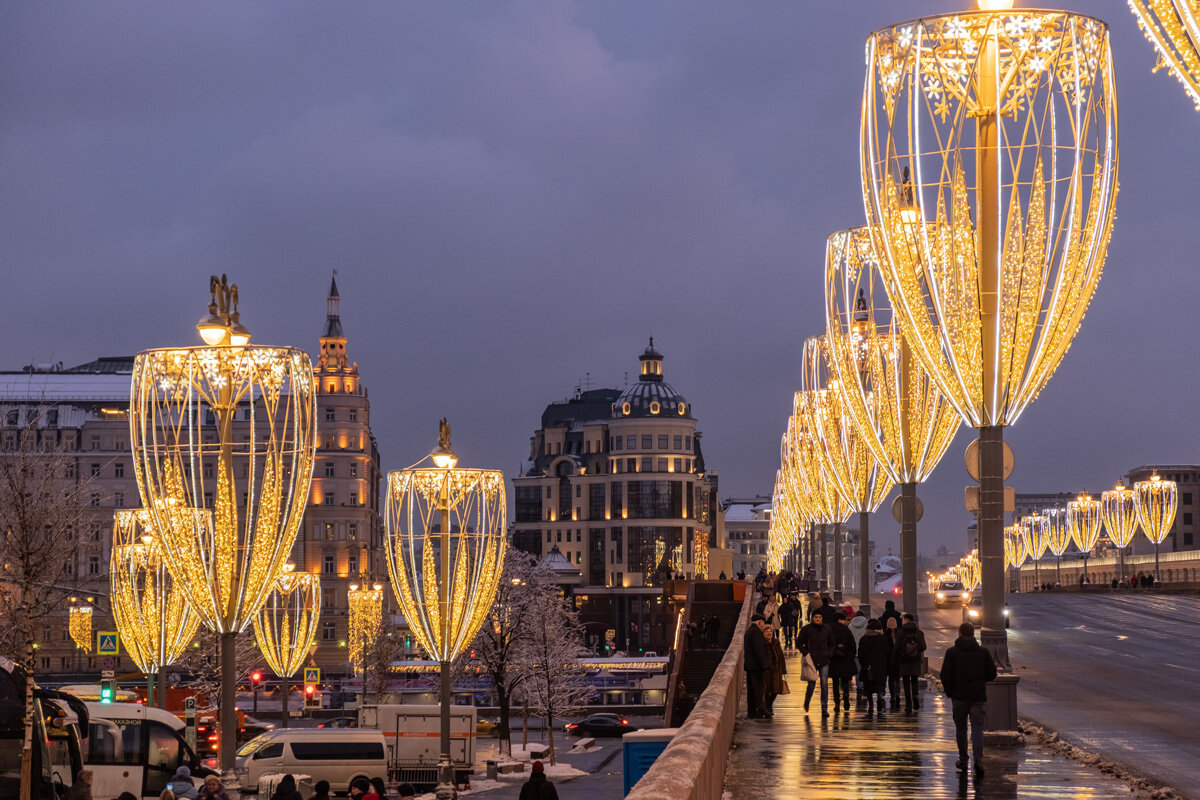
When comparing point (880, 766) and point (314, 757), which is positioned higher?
point (880, 766)

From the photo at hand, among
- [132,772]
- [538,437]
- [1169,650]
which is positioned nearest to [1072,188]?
[132,772]

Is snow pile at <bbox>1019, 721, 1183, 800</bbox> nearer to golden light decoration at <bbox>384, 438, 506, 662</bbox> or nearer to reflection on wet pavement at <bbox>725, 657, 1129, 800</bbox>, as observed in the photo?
reflection on wet pavement at <bbox>725, 657, 1129, 800</bbox>

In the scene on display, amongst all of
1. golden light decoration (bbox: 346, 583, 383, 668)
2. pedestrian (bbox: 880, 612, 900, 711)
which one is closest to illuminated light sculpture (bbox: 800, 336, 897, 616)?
pedestrian (bbox: 880, 612, 900, 711)

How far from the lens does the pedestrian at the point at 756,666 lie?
20312 millimetres

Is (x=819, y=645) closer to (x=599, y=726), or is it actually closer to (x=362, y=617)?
(x=599, y=726)

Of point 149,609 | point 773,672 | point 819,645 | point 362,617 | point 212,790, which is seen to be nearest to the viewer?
point 212,790

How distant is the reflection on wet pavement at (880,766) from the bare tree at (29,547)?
8.61 metres

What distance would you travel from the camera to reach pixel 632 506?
485ft

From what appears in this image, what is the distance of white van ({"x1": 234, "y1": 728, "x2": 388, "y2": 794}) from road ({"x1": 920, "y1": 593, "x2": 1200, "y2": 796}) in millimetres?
15994

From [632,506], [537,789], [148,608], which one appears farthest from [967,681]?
[632,506]

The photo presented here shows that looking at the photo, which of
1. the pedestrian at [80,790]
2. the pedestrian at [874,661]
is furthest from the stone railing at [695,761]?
the pedestrian at [80,790]

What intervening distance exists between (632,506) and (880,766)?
434ft

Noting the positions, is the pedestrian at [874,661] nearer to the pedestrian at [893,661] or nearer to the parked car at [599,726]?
the pedestrian at [893,661]

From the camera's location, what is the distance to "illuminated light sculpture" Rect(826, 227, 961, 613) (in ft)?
91.9
